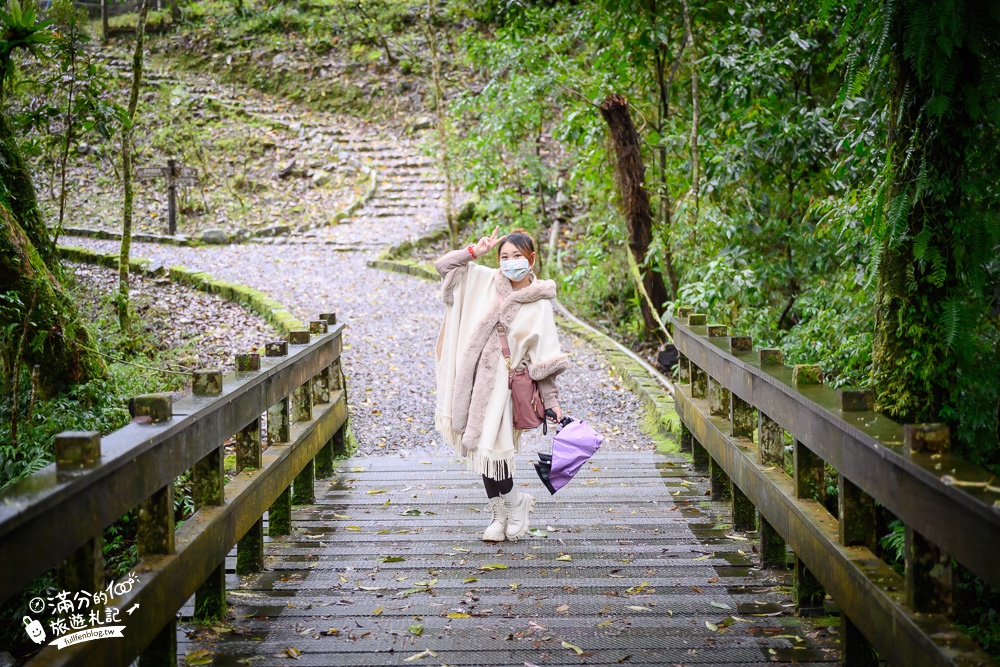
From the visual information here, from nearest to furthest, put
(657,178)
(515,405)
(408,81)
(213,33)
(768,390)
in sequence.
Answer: (768,390) → (515,405) → (657,178) → (408,81) → (213,33)

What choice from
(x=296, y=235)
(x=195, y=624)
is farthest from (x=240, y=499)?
(x=296, y=235)

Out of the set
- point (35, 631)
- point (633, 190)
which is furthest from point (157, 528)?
point (633, 190)

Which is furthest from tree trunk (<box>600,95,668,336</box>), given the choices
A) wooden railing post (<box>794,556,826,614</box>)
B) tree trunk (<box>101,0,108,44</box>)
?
tree trunk (<box>101,0,108,44</box>)

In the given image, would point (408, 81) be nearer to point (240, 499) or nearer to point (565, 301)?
point (565, 301)

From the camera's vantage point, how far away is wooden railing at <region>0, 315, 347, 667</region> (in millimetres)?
2371

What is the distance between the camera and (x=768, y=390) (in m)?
4.40

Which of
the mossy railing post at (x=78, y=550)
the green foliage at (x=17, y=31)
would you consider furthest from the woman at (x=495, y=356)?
the green foliage at (x=17, y=31)

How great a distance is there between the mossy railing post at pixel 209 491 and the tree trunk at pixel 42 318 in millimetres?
2807

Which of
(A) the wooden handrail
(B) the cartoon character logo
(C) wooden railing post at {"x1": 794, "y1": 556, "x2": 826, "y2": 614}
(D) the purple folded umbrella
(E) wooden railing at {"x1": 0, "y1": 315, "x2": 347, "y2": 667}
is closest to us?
(A) the wooden handrail

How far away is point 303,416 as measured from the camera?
6.00m

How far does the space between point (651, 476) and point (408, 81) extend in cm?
2215

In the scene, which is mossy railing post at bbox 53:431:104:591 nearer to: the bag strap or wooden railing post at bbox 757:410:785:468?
the bag strap

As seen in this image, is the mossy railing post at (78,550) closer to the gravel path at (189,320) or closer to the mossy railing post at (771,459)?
the mossy railing post at (771,459)

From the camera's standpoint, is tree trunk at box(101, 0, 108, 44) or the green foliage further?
tree trunk at box(101, 0, 108, 44)
